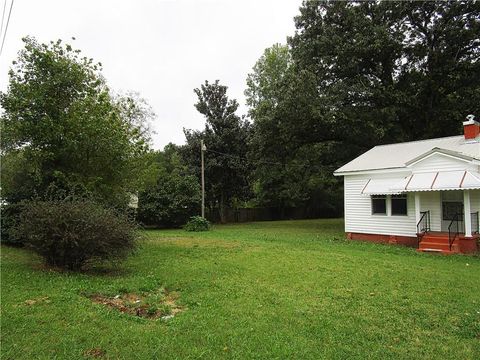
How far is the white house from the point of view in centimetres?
1297

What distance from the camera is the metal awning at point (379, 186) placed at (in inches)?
601

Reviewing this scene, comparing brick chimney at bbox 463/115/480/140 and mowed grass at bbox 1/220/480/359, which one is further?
brick chimney at bbox 463/115/480/140

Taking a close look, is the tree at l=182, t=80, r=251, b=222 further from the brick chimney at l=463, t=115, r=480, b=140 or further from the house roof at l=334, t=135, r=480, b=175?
the brick chimney at l=463, t=115, r=480, b=140

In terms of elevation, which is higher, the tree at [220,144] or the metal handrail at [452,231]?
the tree at [220,144]

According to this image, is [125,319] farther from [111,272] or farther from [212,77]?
[212,77]

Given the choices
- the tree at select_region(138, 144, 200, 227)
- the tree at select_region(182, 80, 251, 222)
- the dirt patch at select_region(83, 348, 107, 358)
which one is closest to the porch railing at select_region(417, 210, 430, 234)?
the dirt patch at select_region(83, 348, 107, 358)

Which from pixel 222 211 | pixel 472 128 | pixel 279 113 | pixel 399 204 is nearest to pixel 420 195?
pixel 399 204

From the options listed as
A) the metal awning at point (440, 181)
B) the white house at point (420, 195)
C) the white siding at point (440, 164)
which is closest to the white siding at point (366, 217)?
the white house at point (420, 195)

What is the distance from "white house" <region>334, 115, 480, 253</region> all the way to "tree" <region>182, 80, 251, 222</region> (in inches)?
499

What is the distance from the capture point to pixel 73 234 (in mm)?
7500

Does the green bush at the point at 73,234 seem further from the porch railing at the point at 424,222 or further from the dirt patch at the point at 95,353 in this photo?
the porch railing at the point at 424,222

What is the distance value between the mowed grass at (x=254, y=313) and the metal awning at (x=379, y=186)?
232 inches

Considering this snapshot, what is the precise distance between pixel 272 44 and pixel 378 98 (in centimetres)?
1844

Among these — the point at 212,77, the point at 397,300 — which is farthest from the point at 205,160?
the point at 397,300
